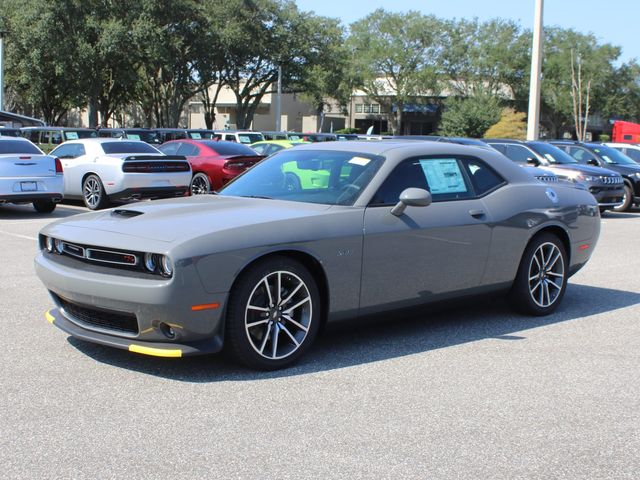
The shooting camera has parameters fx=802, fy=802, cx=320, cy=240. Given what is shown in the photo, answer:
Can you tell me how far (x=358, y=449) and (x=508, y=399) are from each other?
123 cm

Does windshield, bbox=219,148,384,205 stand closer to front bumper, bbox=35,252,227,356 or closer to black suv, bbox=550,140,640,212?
front bumper, bbox=35,252,227,356

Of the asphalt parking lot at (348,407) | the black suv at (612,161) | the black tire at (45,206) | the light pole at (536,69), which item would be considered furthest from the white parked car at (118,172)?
the light pole at (536,69)

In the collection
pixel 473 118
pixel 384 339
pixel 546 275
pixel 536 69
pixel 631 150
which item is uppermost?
pixel 536 69

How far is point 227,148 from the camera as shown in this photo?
1884cm


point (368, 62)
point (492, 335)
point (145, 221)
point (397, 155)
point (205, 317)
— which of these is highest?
point (368, 62)

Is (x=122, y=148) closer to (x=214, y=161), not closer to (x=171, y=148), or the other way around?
(x=214, y=161)

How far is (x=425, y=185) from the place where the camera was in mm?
6137

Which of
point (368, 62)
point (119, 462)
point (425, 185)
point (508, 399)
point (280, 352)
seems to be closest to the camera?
point (119, 462)

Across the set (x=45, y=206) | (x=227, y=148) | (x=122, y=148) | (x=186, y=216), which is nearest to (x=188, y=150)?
(x=227, y=148)

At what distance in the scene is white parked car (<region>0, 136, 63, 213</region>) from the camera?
14.2 metres

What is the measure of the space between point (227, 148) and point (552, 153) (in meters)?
7.61

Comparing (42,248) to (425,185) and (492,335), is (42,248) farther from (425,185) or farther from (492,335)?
(492,335)

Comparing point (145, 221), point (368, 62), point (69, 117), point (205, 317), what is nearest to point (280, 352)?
point (205, 317)

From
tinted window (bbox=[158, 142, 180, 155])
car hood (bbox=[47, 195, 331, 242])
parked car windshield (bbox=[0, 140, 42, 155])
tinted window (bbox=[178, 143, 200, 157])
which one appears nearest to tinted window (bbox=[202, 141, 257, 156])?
tinted window (bbox=[178, 143, 200, 157])
